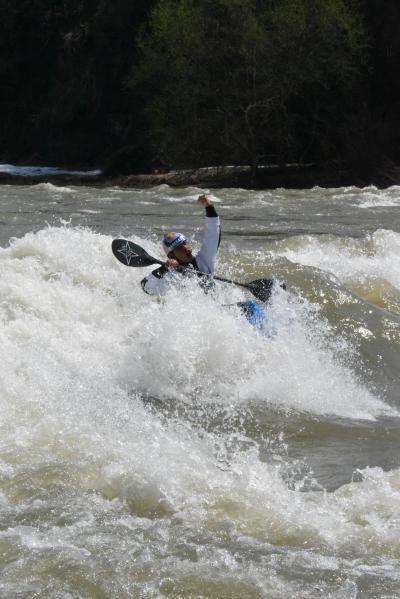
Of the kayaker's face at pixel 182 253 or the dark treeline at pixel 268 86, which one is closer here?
the kayaker's face at pixel 182 253

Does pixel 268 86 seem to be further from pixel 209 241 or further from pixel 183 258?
pixel 183 258

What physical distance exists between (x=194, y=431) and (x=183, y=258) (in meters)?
3.13

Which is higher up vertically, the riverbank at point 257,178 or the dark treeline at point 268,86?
the dark treeline at point 268,86

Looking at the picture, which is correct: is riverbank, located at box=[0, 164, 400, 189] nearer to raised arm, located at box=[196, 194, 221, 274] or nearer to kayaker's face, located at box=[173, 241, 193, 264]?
raised arm, located at box=[196, 194, 221, 274]

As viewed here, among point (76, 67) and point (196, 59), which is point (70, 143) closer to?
point (76, 67)

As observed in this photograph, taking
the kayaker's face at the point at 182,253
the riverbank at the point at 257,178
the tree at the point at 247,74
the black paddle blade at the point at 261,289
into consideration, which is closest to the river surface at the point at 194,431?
the black paddle blade at the point at 261,289

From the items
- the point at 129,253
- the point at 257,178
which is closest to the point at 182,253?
the point at 129,253

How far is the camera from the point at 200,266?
9.45 metres

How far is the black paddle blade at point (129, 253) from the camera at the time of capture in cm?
982

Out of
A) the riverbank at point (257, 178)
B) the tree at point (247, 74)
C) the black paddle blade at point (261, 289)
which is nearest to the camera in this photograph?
the black paddle blade at point (261, 289)

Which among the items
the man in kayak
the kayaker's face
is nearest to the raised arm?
the man in kayak

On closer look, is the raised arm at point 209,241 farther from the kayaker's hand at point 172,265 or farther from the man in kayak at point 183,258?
the kayaker's hand at point 172,265

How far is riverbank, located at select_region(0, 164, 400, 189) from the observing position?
31.3 m

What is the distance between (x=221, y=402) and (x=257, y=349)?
1.01 metres
